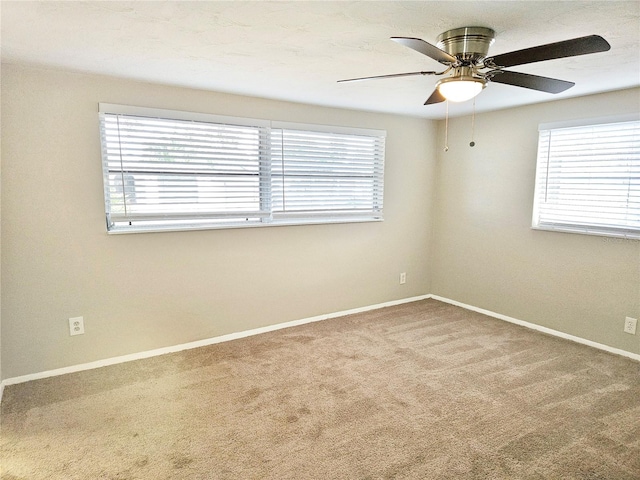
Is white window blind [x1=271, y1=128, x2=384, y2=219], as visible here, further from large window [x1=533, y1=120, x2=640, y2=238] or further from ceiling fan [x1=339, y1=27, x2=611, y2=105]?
ceiling fan [x1=339, y1=27, x2=611, y2=105]

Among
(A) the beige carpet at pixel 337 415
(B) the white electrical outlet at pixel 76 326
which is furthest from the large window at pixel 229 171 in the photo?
(A) the beige carpet at pixel 337 415

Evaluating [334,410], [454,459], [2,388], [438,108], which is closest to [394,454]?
[454,459]

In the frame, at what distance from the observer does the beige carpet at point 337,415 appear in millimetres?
1922

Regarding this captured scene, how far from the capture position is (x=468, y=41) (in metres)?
1.85

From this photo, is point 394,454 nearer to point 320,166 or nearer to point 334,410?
point 334,410

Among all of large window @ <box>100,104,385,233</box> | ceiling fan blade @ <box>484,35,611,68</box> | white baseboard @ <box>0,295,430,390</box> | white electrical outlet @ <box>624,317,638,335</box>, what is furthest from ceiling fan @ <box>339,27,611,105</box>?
white baseboard @ <box>0,295,430,390</box>

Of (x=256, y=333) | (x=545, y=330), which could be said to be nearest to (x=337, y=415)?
(x=256, y=333)

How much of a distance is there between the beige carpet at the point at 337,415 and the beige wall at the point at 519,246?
0.43m

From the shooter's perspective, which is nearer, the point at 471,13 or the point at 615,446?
the point at 471,13

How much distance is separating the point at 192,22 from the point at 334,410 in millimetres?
2263

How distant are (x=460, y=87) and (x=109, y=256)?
8.69 feet

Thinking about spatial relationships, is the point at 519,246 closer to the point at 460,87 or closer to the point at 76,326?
the point at 460,87

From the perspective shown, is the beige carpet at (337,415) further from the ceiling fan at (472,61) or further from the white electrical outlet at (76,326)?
the ceiling fan at (472,61)

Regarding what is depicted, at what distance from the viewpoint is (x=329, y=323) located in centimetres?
391
